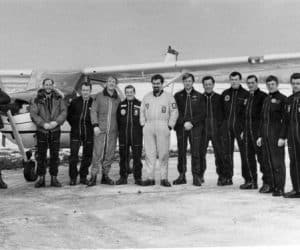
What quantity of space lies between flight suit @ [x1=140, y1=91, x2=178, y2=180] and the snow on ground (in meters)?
0.42

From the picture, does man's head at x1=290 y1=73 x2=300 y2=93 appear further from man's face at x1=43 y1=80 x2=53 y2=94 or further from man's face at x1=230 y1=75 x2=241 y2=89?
man's face at x1=43 y1=80 x2=53 y2=94

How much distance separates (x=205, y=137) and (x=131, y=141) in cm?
110

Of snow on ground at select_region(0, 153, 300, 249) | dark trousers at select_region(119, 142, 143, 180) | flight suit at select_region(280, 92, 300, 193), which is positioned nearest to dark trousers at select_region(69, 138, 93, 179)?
snow on ground at select_region(0, 153, 300, 249)

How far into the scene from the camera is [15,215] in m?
4.77

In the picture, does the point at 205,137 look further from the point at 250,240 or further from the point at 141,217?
the point at 250,240

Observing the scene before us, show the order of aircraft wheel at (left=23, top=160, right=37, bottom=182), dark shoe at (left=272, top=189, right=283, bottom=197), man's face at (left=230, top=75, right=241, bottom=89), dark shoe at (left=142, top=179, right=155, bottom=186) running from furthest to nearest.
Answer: aircraft wheel at (left=23, top=160, right=37, bottom=182), dark shoe at (left=142, top=179, right=155, bottom=186), man's face at (left=230, top=75, right=241, bottom=89), dark shoe at (left=272, top=189, right=283, bottom=197)

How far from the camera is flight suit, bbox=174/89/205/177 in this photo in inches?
263

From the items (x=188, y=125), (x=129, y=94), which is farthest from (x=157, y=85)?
(x=188, y=125)

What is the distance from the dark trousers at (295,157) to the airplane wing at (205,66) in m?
4.15

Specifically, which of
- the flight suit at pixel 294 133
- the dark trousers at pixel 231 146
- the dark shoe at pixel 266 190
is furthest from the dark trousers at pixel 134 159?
the flight suit at pixel 294 133

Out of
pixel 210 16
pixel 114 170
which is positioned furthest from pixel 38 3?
pixel 114 170

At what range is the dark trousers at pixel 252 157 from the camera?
240 inches

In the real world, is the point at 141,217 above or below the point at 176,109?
below

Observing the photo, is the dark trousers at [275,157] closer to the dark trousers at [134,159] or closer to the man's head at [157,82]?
the man's head at [157,82]
